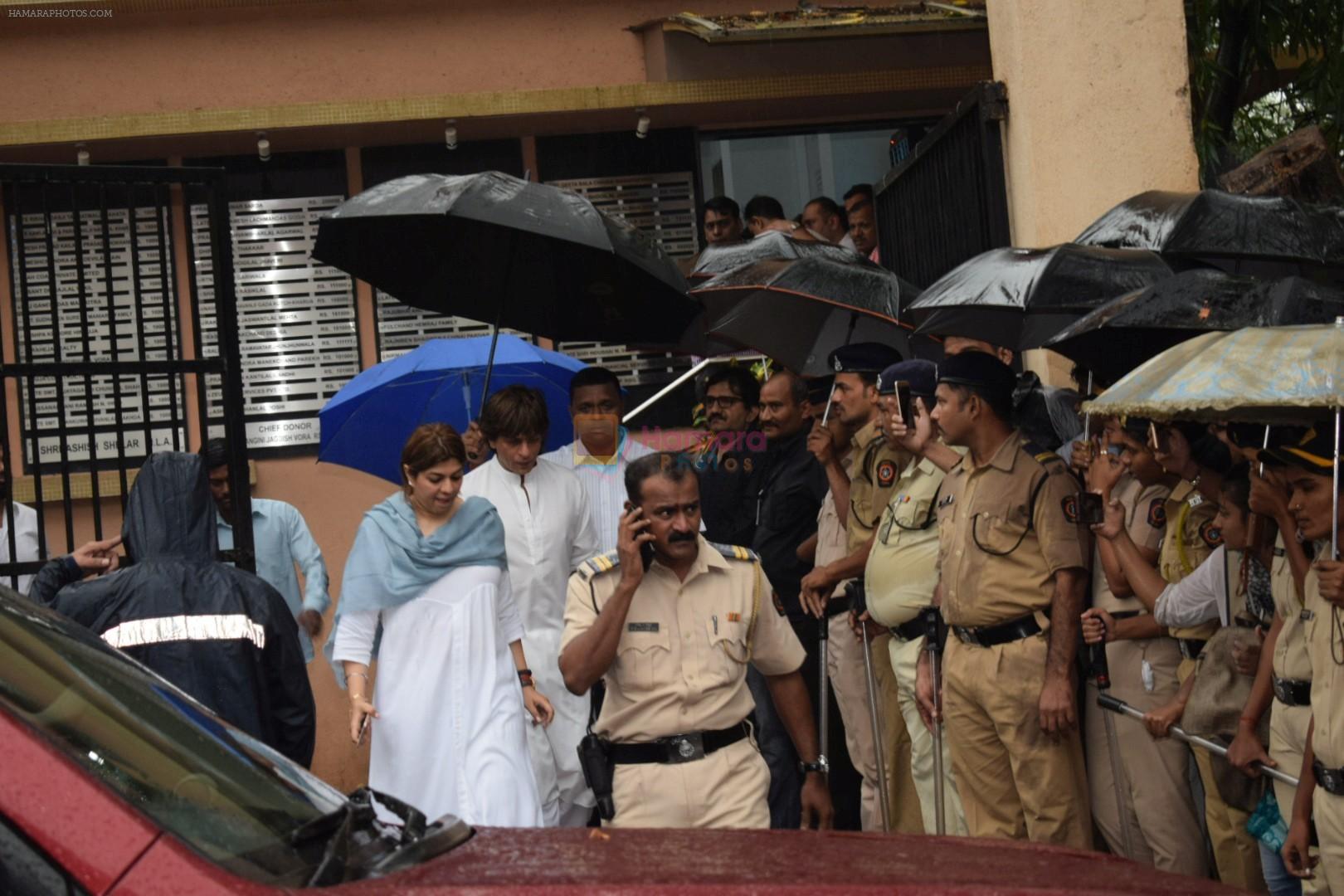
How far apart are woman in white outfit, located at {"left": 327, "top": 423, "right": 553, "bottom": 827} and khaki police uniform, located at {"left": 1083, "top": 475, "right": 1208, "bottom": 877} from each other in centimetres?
217

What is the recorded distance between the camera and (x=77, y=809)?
2.15 m

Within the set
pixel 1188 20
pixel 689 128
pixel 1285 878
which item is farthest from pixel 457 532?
pixel 1188 20

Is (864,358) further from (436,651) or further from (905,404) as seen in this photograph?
(436,651)

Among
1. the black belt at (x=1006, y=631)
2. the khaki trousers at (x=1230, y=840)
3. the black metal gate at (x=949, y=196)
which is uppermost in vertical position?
the black metal gate at (x=949, y=196)

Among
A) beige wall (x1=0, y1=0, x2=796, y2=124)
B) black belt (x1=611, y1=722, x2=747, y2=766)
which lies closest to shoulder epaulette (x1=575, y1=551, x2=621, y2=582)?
black belt (x1=611, y1=722, x2=747, y2=766)

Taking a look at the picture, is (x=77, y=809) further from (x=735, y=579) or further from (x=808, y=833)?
(x=735, y=579)

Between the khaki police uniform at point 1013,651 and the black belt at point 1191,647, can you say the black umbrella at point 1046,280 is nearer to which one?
the khaki police uniform at point 1013,651

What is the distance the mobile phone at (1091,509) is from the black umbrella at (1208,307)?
591 millimetres

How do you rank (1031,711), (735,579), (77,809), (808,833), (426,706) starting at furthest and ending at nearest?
(426,706), (1031,711), (735,579), (808,833), (77,809)

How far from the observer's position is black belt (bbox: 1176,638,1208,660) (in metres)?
6.08

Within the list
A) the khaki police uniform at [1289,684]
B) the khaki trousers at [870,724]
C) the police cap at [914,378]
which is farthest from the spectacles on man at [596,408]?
the khaki police uniform at [1289,684]

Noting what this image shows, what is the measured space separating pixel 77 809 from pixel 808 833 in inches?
53.3

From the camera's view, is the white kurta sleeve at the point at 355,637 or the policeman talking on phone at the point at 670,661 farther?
the white kurta sleeve at the point at 355,637

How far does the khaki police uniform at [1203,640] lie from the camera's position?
585cm
